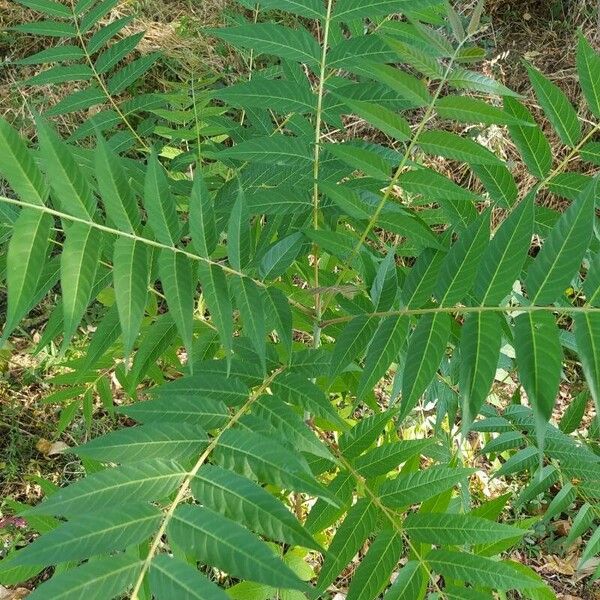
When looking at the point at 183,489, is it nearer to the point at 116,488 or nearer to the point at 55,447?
the point at 116,488

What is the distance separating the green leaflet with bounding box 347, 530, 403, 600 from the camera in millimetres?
1186

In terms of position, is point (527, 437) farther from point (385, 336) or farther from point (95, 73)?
point (95, 73)

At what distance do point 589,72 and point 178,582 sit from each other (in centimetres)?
114

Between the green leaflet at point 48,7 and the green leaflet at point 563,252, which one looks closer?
the green leaflet at point 563,252

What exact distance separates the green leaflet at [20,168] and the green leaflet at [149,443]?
374 mm

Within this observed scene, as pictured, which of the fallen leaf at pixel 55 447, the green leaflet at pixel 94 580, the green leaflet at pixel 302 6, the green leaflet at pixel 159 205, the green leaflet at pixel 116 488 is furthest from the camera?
the fallen leaf at pixel 55 447

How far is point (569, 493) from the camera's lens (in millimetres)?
1654

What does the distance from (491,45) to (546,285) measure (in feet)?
10.3

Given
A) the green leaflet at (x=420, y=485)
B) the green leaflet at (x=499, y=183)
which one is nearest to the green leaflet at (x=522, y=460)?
the green leaflet at (x=420, y=485)

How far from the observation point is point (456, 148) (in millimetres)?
1319

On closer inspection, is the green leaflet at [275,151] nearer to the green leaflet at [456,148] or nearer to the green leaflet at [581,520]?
the green leaflet at [456,148]

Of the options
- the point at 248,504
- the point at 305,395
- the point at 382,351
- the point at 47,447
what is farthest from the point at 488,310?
the point at 47,447

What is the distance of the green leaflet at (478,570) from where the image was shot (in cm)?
110

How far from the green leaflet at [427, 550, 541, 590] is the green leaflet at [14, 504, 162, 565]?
1.69ft
